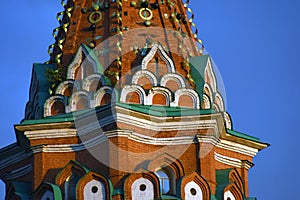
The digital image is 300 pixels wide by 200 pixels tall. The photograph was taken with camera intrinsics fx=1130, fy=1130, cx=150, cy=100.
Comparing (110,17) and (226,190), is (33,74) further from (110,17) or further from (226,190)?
(226,190)

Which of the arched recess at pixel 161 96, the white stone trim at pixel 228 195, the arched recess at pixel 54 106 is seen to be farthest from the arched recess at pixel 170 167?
the arched recess at pixel 54 106

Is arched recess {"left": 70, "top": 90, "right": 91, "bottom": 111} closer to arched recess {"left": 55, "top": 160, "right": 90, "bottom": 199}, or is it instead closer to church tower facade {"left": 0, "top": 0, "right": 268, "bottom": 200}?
church tower facade {"left": 0, "top": 0, "right": 268, "bottom": 200}

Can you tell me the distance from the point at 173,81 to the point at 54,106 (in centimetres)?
264

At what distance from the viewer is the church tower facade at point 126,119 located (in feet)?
75.5

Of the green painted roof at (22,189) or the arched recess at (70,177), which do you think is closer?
the arched recess at (70,177)

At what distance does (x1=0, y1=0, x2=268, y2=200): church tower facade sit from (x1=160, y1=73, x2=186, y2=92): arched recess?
0.02 meters

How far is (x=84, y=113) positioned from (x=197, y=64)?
10.4ft

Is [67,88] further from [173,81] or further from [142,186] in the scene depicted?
[142,186]

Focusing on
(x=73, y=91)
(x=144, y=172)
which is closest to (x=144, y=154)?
(x=144, y=172)

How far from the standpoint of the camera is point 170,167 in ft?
77.0

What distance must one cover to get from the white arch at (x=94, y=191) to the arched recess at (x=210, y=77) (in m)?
3.77

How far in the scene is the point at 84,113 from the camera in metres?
23.3

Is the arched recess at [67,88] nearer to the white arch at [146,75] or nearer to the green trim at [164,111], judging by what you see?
the white arch at [146,75]

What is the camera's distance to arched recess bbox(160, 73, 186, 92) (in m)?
24.5
